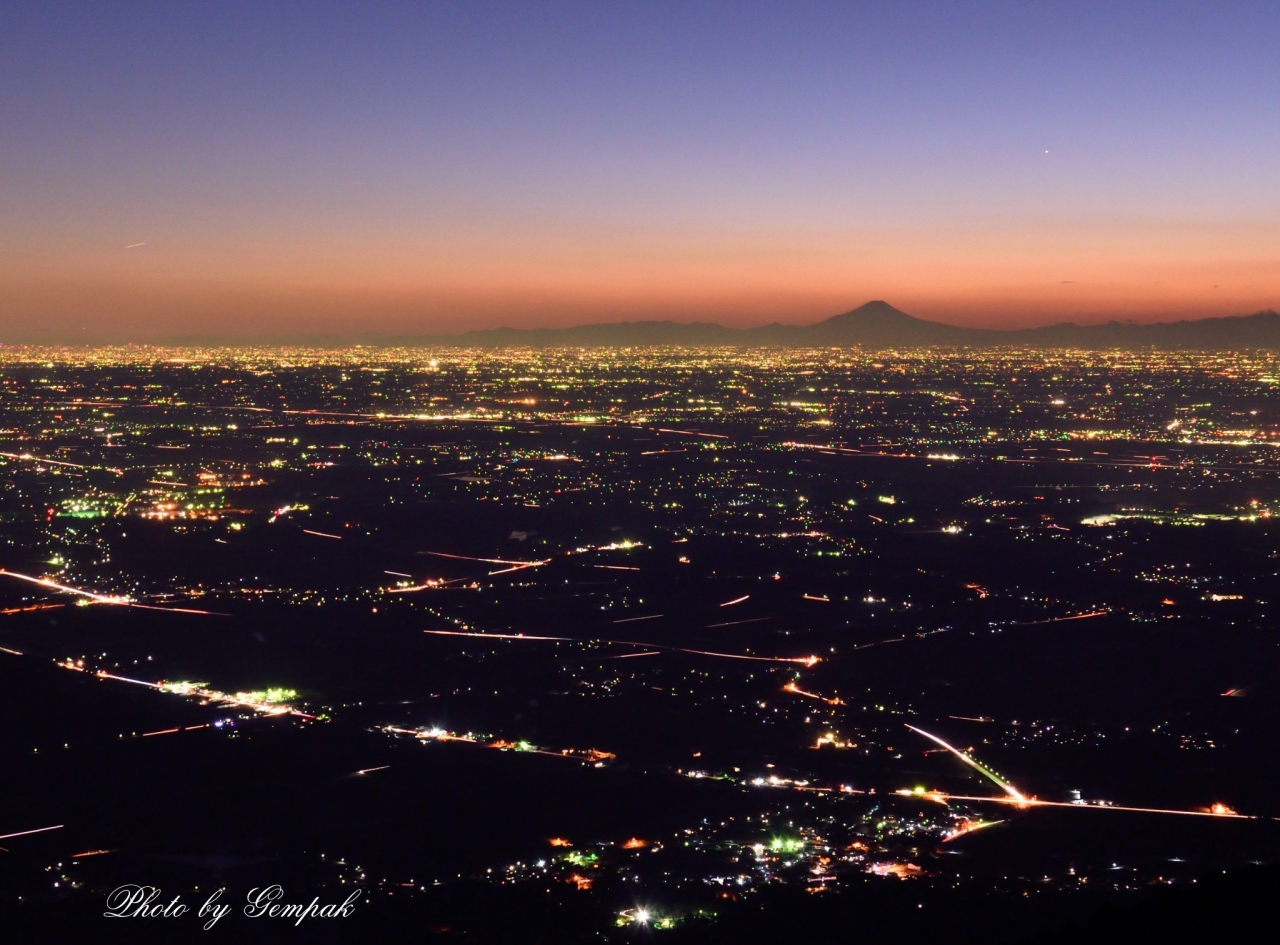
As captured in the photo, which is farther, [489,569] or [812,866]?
[489,569]

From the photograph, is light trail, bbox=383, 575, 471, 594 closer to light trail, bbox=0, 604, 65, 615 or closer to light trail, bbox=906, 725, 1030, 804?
light trail, bbox=0, 604, 65, 615

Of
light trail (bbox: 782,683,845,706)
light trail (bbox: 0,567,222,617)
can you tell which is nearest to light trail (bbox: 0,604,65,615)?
light trail (bbox: 0,567,222,617)

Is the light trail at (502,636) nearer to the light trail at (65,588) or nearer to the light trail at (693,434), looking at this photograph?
the light trail at (65,588)

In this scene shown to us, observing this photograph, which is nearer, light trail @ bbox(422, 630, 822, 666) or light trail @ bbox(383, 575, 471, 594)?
light trail @ bbox(422, 630, 822, 666)

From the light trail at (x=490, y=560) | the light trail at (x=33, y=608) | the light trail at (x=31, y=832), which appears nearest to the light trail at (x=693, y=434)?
the light trail at (x=490, y=560)

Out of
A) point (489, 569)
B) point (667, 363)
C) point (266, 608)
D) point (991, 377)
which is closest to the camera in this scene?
point (266, 608)

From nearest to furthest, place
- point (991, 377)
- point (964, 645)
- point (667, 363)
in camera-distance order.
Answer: point (964, 645)
point (991, 377)
point (667, 363)

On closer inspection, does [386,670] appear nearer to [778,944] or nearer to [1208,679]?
[778,944]

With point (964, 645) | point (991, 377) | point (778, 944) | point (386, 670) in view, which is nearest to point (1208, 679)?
point (964, 645)
